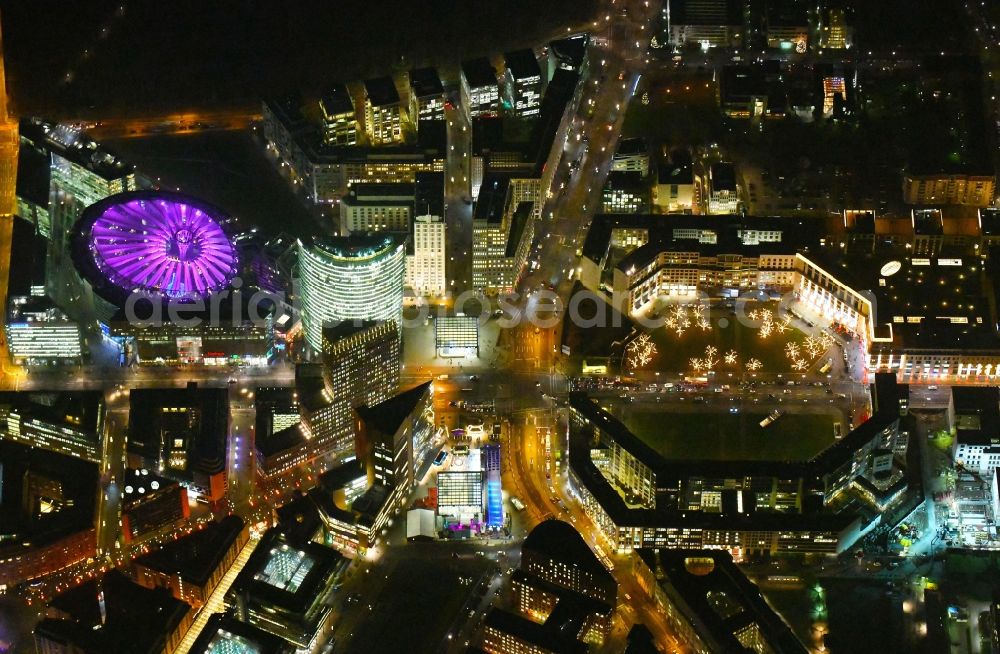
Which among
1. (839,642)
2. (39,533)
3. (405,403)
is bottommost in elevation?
(839,642)

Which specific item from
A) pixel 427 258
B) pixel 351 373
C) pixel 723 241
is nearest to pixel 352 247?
pixel 351 373

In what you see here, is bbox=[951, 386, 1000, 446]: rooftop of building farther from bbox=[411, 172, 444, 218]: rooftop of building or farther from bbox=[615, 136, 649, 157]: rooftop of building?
bbox=[411, 172, 444, 218]: rooftop of building

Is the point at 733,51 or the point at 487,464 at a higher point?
the point at 733,51

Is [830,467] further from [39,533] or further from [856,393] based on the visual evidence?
[39,533]

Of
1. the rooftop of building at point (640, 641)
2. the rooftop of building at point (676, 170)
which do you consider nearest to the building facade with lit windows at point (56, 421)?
the rooftop of building at point (640, 641)

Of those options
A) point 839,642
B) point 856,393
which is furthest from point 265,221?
point 839,642

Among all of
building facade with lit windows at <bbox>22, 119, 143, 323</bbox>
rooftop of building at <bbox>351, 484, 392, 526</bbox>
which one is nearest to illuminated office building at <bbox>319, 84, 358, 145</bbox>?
building facade with lit windows at <bbox>22, 119, 143, 323</bbox>
